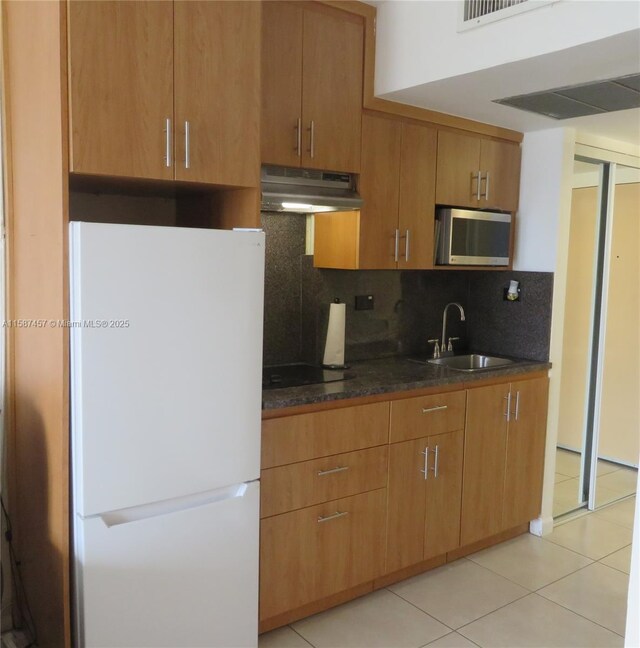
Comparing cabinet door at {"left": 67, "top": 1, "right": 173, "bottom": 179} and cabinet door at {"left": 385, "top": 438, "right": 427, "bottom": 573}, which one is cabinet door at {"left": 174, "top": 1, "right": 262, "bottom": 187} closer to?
cabinet door at {"left": 67, "top": 1, "right": 173, "bottom": 179}

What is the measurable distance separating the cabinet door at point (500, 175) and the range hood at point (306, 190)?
0.90 m

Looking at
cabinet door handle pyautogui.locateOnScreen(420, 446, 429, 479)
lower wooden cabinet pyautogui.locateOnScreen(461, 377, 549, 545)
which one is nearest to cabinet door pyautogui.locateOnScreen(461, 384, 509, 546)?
lower wooden cabinet pyautogui.locateOnScreen(461, 377, 549, 545)

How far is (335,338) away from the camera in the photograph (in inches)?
121

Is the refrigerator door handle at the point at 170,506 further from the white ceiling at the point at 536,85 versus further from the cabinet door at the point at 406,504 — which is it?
the white ceiling at the point at 536,85

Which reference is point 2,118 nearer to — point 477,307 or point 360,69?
point 360,69

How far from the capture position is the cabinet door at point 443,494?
2.99 m

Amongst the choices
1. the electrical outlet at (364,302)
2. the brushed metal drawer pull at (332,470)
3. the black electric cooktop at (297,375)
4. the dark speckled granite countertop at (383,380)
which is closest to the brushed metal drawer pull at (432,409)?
the dark speckled granite countertop at (383,380)

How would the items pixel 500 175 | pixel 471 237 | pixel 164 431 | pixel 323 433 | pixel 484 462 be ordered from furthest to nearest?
pixel 500 175 < pixel 471 237 < pixel 484 462 < pixel 323 433 < pixel 164 431

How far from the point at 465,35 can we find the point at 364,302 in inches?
55.5

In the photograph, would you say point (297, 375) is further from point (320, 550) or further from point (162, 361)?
point (162, 361)

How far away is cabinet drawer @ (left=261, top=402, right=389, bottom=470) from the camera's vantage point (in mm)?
2428

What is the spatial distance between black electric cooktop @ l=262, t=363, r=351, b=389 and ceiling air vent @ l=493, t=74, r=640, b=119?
1.42 meters

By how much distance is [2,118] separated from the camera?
2.25 meters

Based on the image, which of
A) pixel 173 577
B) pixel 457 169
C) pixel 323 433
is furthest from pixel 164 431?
pixel 457 169
